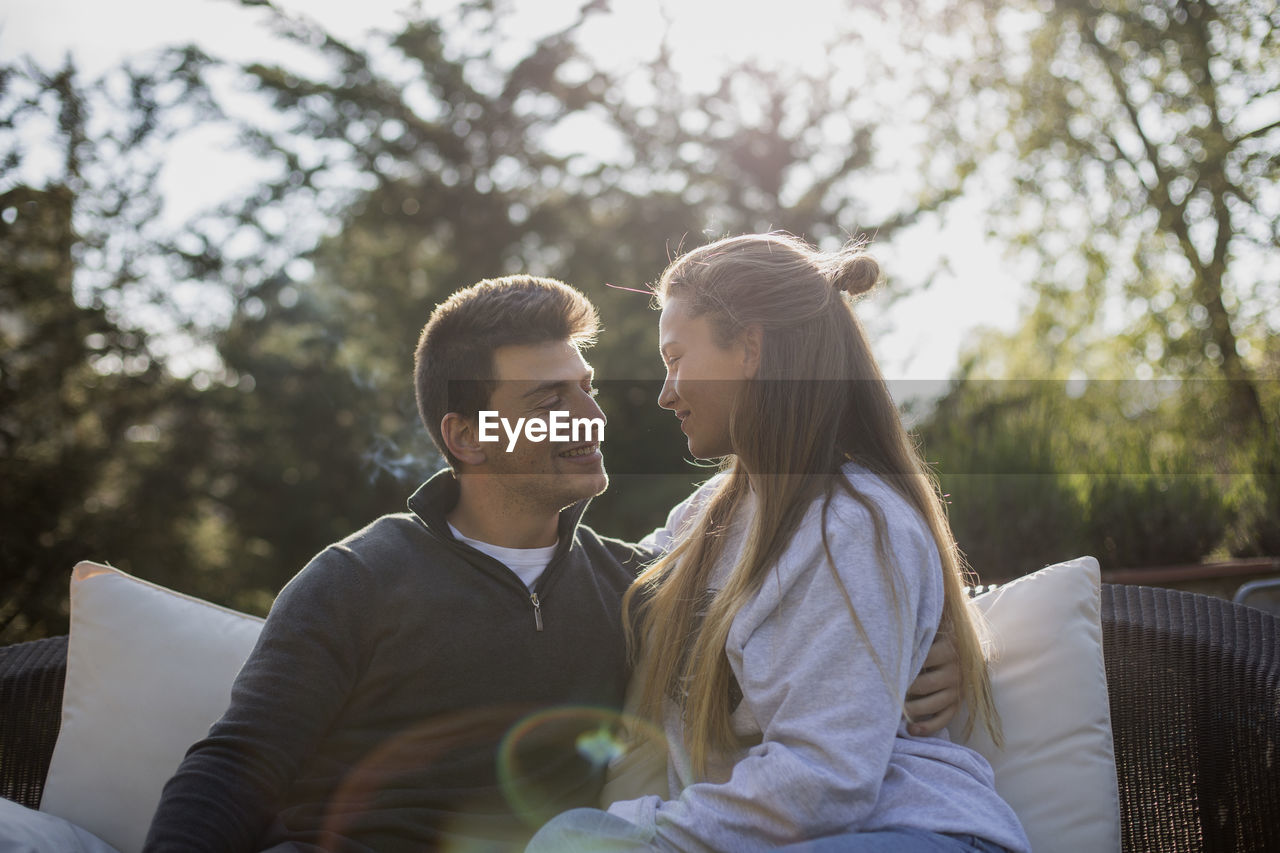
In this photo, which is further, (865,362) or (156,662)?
(156,662)

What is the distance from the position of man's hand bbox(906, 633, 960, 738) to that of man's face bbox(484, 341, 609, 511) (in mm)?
796

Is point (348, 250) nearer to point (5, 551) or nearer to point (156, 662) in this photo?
point (5, 551)

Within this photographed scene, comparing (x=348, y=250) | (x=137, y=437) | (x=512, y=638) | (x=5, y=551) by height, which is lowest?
(x=5, y=551)

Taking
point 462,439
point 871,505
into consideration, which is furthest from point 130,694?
point 871,505

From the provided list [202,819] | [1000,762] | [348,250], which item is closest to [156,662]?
[202,819]

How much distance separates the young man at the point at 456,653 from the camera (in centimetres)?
175

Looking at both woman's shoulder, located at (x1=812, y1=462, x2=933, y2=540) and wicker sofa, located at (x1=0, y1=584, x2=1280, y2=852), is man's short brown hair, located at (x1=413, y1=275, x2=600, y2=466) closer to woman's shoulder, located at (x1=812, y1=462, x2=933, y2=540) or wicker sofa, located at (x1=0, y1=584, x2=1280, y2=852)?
woman's shoulder, located at (x1=812, y1=462, x2=933, y2=540)

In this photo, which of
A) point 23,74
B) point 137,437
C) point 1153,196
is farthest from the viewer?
point 1153,196

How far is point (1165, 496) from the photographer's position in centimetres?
440

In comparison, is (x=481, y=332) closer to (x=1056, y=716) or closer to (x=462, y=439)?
(x=462, y=439)

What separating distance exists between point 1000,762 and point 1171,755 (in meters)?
0.46

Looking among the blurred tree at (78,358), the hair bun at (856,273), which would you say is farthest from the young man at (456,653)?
the blurred tree at (78,358)

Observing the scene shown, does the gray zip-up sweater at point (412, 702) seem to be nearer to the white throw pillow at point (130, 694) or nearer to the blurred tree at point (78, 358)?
the white throw pillow at point (130, 694)

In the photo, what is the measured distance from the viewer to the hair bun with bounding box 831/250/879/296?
75.0 inches
